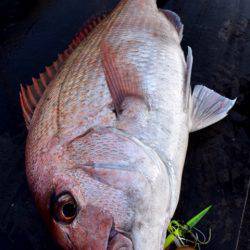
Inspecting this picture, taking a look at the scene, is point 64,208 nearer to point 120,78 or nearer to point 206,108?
point 120,78

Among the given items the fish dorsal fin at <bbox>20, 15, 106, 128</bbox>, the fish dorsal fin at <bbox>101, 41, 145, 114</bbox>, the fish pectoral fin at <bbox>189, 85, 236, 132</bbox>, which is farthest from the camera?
the fish pectoral fin at <bbox>189, 85, 236, 132</bbox>

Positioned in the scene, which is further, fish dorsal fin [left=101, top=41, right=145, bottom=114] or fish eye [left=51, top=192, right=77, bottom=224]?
fish dorsal fin [left=101, top=41, right=145, bottom=114]

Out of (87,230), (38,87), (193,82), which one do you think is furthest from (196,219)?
(38,87)

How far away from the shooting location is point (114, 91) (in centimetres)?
184

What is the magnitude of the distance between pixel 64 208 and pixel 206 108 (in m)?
1.07

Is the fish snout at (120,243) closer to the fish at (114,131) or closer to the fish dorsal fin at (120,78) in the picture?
the fish at (114,131)

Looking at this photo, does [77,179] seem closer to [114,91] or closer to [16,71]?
[114,91]

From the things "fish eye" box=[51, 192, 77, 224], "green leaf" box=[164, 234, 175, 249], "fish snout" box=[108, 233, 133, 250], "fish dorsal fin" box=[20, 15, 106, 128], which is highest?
"fish dorsal fin" box=[20, 15, 106, 128]

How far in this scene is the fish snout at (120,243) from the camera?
143 cm

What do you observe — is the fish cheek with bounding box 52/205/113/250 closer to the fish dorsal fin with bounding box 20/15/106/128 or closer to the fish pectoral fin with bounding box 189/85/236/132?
the fish dorsal fin with bounding box 20/15/106/128

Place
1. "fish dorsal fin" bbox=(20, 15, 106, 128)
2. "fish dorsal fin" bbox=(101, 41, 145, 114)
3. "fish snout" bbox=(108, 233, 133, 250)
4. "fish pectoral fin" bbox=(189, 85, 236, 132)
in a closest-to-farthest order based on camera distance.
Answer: "fish snout" bbox=(108, 233, 133, 250) < "fish dorsal fin" bbox=(101, 41, 145, 114) < "fish dorsal fin" bbox=(20, 15, 106, 128) < "fish pectoral fin" bbox=(189, 85, 236, 132)

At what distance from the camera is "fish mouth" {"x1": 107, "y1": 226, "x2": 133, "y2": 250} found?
143 centimetres

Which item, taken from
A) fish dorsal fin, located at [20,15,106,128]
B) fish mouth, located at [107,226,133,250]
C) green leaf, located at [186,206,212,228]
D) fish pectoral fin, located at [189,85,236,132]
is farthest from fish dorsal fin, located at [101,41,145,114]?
green leaf, located at [186,206,212,228]

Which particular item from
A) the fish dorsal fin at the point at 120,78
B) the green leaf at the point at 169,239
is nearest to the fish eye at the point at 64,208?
the fish dorsal fin at the point at 120,78
